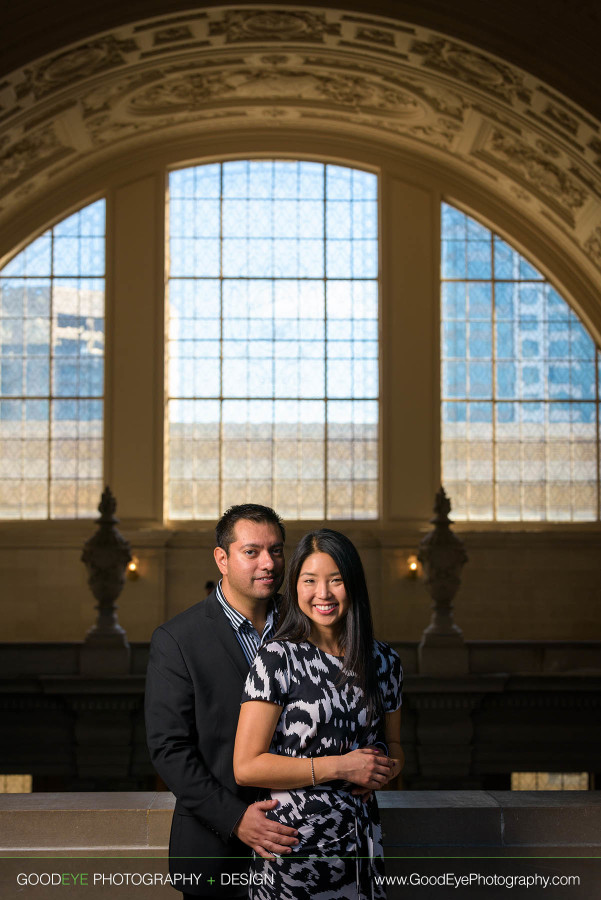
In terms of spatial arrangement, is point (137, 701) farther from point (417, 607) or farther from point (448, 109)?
point (448, 109)

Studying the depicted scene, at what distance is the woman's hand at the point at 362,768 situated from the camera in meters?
2.97

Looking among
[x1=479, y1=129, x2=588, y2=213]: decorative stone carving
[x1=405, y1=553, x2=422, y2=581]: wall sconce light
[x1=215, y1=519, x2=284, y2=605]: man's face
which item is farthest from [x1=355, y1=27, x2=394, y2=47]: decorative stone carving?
[x1=215, y1=519, x2=284, y2=605]: man's face

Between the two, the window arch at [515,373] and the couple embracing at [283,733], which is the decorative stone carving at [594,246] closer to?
the window arch at [515,373]

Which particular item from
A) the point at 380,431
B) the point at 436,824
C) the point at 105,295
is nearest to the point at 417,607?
the point at 380,431

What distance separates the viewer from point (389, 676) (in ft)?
10.5

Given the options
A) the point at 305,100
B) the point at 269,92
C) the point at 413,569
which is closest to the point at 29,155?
the point at 269,92

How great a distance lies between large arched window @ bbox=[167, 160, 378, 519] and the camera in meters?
21.4

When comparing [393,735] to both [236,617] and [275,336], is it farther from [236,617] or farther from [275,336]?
[275,336]

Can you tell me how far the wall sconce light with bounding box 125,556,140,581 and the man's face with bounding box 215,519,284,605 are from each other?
1727cm

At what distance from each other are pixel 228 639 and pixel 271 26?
15.2m

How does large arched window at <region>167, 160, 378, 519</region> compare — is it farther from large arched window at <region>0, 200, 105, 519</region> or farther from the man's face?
the man's face

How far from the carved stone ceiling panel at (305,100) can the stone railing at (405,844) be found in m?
13.6

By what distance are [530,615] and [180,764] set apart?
18.3 metres

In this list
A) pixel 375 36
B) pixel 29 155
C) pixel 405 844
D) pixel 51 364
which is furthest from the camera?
pixel 51 364
